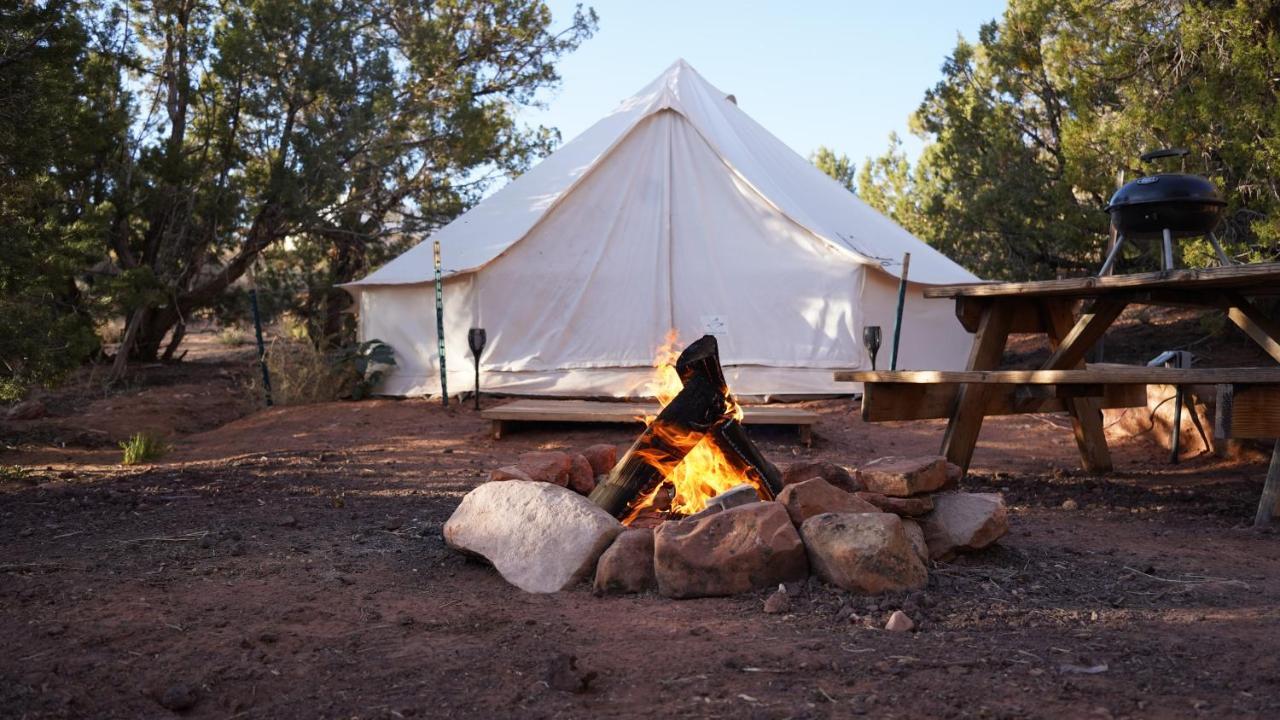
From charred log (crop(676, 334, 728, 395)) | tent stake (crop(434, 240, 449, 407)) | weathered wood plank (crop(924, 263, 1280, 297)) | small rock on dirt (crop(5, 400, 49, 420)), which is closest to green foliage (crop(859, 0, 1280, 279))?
weathered wood plank (crop(924, 263, 1280, 297))

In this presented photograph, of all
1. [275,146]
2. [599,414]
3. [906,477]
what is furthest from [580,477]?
[275,146]

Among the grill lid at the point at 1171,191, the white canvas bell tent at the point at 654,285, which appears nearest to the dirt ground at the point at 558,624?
the grill lid at the point at 1171,191

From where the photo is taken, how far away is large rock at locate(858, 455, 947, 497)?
3561 millimetres

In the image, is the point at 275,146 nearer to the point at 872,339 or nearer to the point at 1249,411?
the point at 872,339

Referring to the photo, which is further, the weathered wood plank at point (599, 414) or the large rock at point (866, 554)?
the weathered wood plank at point (599, 414)

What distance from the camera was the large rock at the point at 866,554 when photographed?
3.09 m

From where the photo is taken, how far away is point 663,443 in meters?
3.93

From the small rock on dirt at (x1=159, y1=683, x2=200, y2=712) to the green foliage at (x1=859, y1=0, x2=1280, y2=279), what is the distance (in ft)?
25.4

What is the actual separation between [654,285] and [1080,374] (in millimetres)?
6528

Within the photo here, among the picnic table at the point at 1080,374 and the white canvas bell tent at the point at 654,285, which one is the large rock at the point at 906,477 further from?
the white canvas bell tent at the point at 654,285

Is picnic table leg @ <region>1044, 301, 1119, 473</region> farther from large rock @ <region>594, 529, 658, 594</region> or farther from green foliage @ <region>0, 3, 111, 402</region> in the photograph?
green foliage @ <region>0, 3, 111, 402</region>

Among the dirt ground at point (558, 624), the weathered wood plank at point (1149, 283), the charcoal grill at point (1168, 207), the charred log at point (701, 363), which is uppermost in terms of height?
the charcoal grill at point (1168, 207)

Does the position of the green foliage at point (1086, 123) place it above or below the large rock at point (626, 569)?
above

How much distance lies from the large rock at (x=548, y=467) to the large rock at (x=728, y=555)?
3.51 feet
